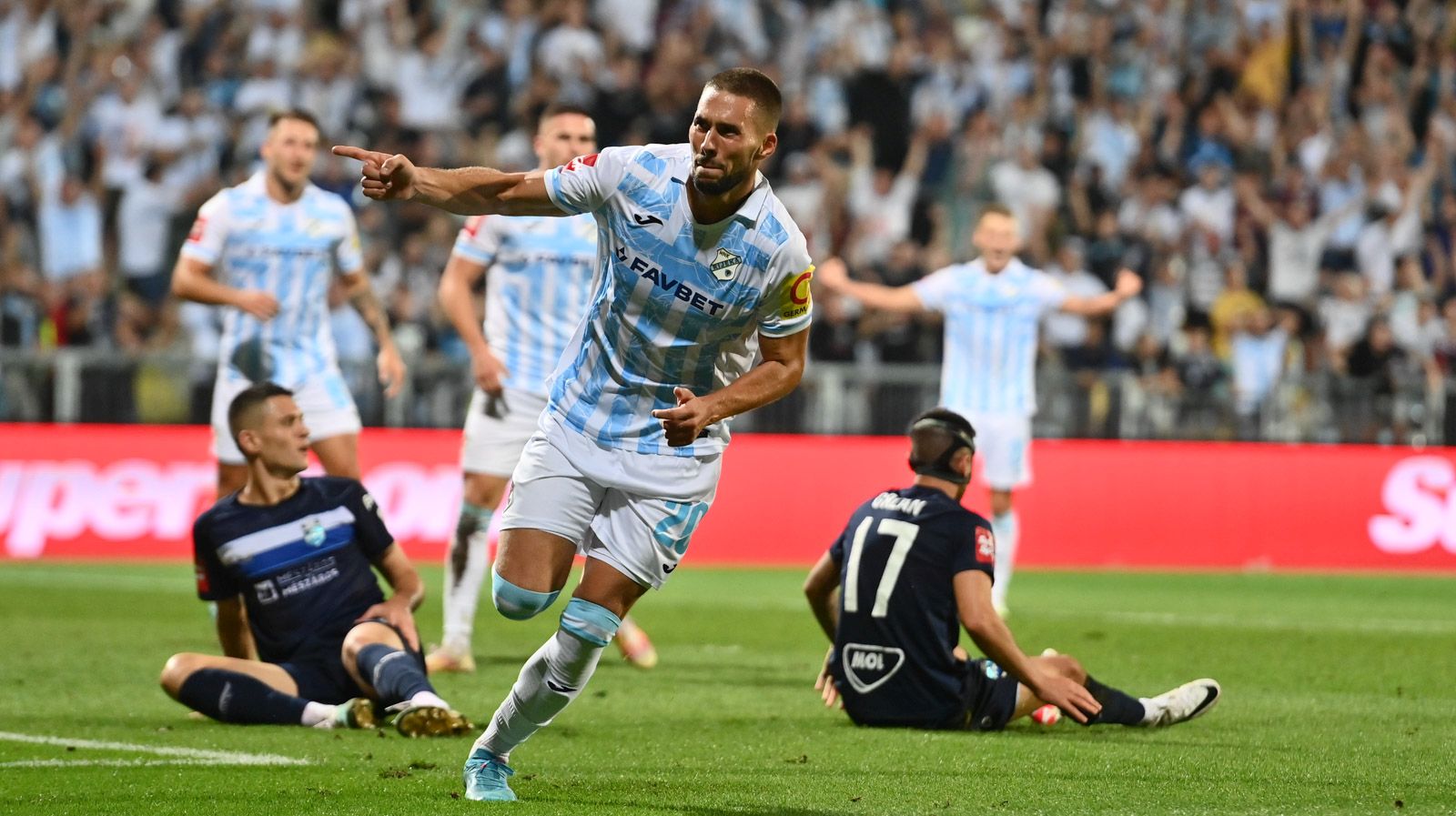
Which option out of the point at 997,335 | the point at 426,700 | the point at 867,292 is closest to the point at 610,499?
the point at 426,700

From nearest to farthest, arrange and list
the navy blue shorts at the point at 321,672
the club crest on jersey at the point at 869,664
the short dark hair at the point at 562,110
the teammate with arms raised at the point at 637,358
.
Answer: the teammate with arms raised at the point at 637,358
the club crest on jersey at the point at 869,664
the navy blue shorts at the point at 321,672
the short dark hair at the point at 562,110

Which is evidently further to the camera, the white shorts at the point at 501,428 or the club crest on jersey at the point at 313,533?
the white shorts at the point at 501,428

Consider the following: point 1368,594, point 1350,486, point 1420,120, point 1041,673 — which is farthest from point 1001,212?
point 1420,120

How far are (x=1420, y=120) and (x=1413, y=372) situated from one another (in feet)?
15.1

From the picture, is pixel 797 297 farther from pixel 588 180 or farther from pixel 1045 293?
pixel 1045 293

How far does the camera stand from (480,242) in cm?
1021

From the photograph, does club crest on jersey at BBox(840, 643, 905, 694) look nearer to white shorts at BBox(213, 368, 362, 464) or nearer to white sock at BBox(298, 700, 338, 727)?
white sock at BBox(298, 700, 338, 727)

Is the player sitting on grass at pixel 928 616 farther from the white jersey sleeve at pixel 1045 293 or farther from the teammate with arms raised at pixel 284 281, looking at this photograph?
the white jersey sleeve at pixel 1045 293

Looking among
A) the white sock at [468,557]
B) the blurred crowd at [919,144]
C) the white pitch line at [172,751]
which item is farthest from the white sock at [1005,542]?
the white pitch line at [172,751]

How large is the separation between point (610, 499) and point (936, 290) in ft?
26.0

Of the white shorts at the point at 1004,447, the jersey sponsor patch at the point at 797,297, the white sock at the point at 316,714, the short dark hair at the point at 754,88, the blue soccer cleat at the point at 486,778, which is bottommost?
the white sock at the point at 316,714

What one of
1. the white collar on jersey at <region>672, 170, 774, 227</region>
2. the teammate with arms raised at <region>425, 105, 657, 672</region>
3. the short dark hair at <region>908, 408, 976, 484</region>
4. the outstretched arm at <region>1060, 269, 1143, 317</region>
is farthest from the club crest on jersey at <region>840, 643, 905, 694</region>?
the outstretched arm at <region>1060, 269, 1143, 317</region>

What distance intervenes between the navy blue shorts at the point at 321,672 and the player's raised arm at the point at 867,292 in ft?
17.6

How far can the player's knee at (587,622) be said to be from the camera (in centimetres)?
580
